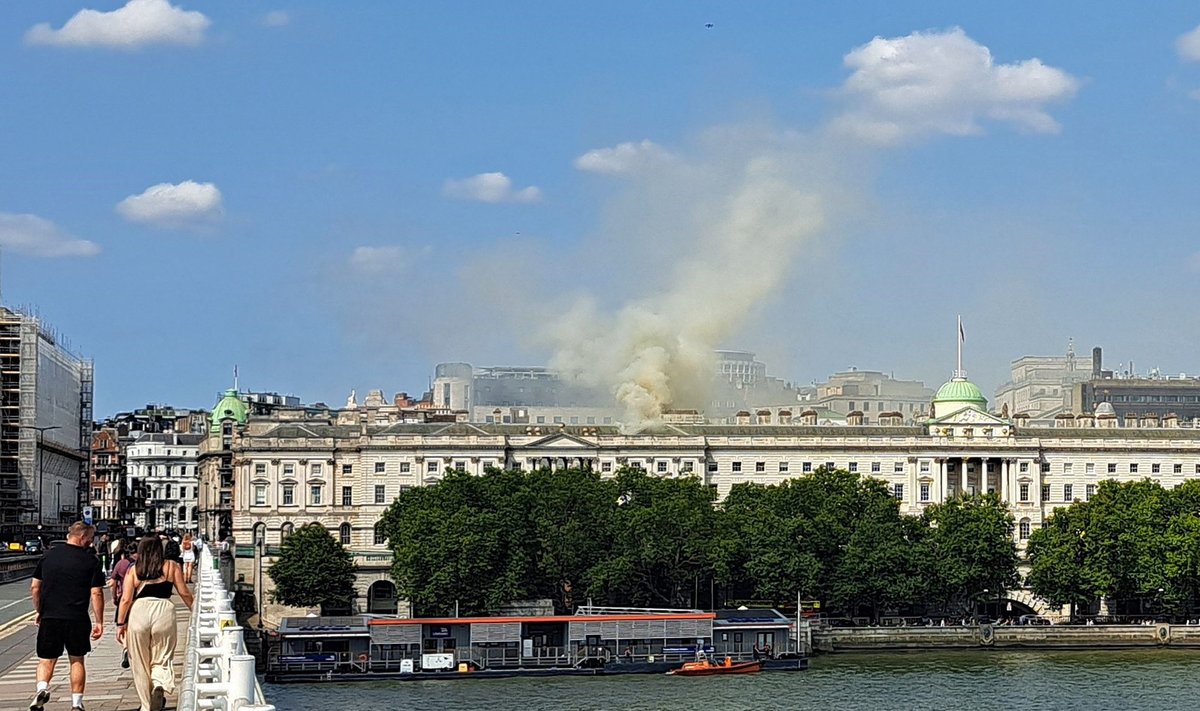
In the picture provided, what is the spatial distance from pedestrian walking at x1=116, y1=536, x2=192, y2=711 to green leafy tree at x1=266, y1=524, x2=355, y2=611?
331 feet

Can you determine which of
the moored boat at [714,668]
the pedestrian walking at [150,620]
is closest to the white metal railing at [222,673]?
the pedestrian walking at [150,620]

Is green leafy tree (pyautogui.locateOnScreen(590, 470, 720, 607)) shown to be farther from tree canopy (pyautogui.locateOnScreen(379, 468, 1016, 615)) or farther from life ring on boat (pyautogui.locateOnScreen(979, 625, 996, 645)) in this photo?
life ring on boat (pyautogui.locateOnScreen(979, 625, 996, 645))

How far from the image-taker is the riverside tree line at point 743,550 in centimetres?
11438

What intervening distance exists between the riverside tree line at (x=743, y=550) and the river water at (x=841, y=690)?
14598mm

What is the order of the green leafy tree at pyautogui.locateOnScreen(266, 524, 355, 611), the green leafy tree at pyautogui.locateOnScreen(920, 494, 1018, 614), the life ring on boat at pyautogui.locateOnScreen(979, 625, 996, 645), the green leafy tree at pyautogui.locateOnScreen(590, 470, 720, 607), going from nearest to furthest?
1. the life ring on boat at pyautogui.locateOnScreen(979, 625, 996, 645)
2. the green leafy tree at pyautogui.locateOnScreen(590, 470, 720, 607)
3. the green leafy tree at pyautogui.locateOnScreen(920, 494, 1018, 614)
4. the green leafy tree at pyautogui.locateOnScreen(266, 524, 355, 611)

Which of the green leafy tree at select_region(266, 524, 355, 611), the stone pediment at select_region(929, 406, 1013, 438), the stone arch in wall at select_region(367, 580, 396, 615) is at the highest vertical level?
the stone pediment at select_region(929, 406, 1013, 438)

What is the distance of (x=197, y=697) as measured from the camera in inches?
640

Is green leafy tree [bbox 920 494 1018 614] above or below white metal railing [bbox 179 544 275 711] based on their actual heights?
below

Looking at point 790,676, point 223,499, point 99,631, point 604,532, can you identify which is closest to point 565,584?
point 604,532

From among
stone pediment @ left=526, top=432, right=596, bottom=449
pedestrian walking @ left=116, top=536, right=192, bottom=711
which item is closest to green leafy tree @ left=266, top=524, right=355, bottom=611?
stone pediment @ left=526, top=432, right=596, bottom=449

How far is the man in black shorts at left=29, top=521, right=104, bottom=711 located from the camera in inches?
821

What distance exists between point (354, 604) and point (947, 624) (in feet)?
127

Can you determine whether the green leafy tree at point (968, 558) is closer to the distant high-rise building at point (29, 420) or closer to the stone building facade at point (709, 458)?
the stone building facade at point (709, 458)

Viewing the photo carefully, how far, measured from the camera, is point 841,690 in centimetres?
8550
